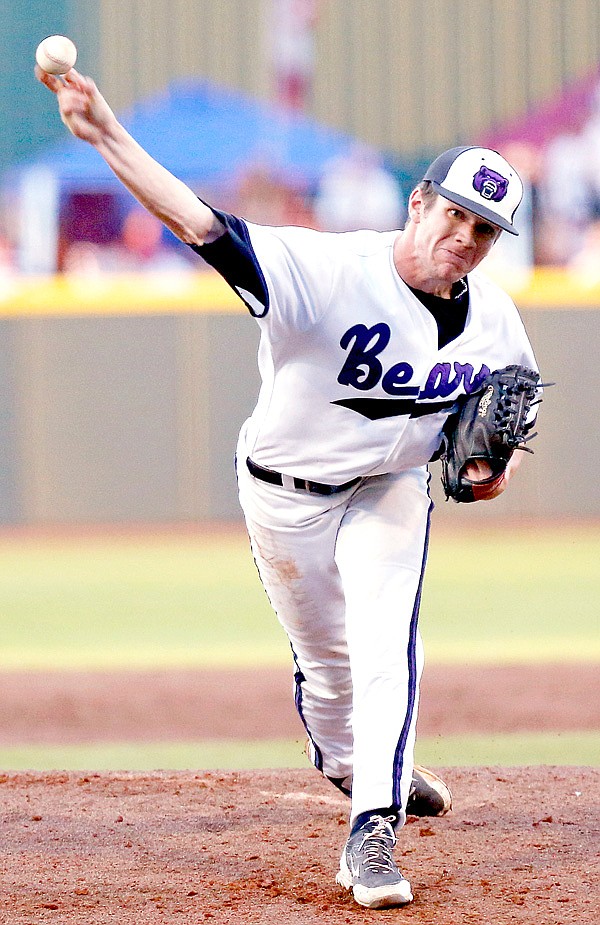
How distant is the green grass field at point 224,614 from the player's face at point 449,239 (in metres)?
2.17

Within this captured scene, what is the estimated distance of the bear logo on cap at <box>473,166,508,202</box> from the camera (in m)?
3.02

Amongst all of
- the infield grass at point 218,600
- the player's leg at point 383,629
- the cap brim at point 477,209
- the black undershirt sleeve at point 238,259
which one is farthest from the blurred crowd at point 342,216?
the black undershirt sleeve at point 238,259

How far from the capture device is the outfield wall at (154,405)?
10.1 m

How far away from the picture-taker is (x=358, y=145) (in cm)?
1306

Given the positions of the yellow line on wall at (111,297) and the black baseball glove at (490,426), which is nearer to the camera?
the black baseball glove at (490,426)

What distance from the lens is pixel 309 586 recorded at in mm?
3391

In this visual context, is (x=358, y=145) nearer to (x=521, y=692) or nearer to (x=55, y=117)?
(x=55, y=117)

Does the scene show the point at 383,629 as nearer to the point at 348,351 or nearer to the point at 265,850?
the point at 348,351

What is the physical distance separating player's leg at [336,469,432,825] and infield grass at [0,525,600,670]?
10.0 feet

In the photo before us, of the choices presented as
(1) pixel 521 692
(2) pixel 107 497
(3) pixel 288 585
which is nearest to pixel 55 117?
(2) pixel 107 497

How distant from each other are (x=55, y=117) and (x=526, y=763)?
9.97m

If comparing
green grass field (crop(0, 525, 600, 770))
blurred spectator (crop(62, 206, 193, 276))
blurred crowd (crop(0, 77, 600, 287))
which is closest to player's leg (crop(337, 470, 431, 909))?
green grass field (crop(0, 525, 600, 770))

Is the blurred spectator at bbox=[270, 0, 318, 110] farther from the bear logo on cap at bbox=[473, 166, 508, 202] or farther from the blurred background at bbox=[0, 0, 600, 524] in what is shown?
the bear logo on cap at bbox=[473, 166, 508, 202]

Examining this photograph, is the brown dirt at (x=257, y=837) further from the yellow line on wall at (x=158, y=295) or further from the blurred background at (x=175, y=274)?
the yellow line on wall at (x=158, y=295)
